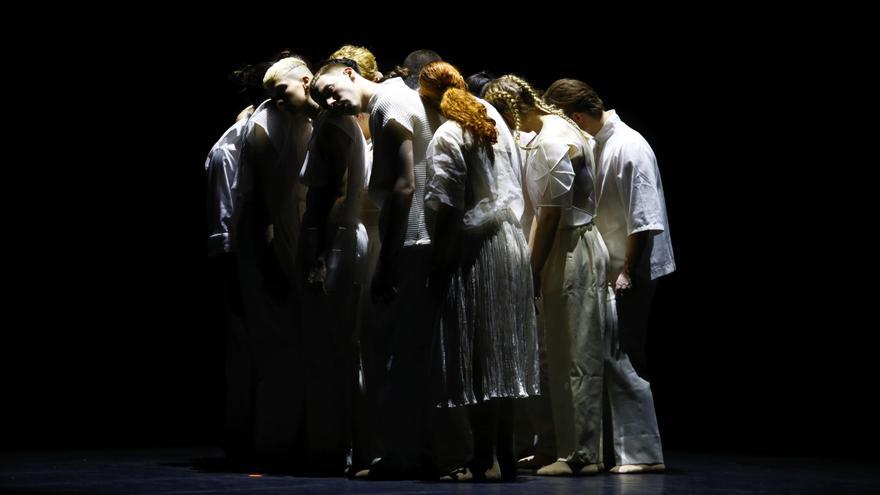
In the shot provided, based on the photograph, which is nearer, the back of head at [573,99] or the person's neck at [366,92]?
the person's neck at [366,92]

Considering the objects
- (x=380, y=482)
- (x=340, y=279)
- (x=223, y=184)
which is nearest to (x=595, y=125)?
(x=340, y=279)

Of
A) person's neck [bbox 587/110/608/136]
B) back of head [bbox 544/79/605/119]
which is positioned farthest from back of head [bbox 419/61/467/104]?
person's neck [bbox 587/110/608/136]

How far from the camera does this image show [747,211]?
22.5 feet

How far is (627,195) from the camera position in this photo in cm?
509

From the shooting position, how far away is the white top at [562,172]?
4.76m

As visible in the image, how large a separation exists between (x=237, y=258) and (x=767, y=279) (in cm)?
313

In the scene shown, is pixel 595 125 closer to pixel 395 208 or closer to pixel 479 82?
pixel 479 82

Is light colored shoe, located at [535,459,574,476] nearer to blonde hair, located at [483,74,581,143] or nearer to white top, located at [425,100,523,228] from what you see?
white top, located at [425,100,523,228]

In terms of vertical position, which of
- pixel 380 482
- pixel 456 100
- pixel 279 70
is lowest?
pixel 380 482

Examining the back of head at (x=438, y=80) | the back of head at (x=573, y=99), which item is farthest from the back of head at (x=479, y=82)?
the back of head at (x=438, y=80)

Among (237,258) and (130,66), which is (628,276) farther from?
(130,66)

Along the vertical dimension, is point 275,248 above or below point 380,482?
above

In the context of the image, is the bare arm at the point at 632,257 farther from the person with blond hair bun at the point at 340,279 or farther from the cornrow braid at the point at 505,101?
the person with blond hair bun at the point at 340,279

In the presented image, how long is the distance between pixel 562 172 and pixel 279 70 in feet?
3.75
